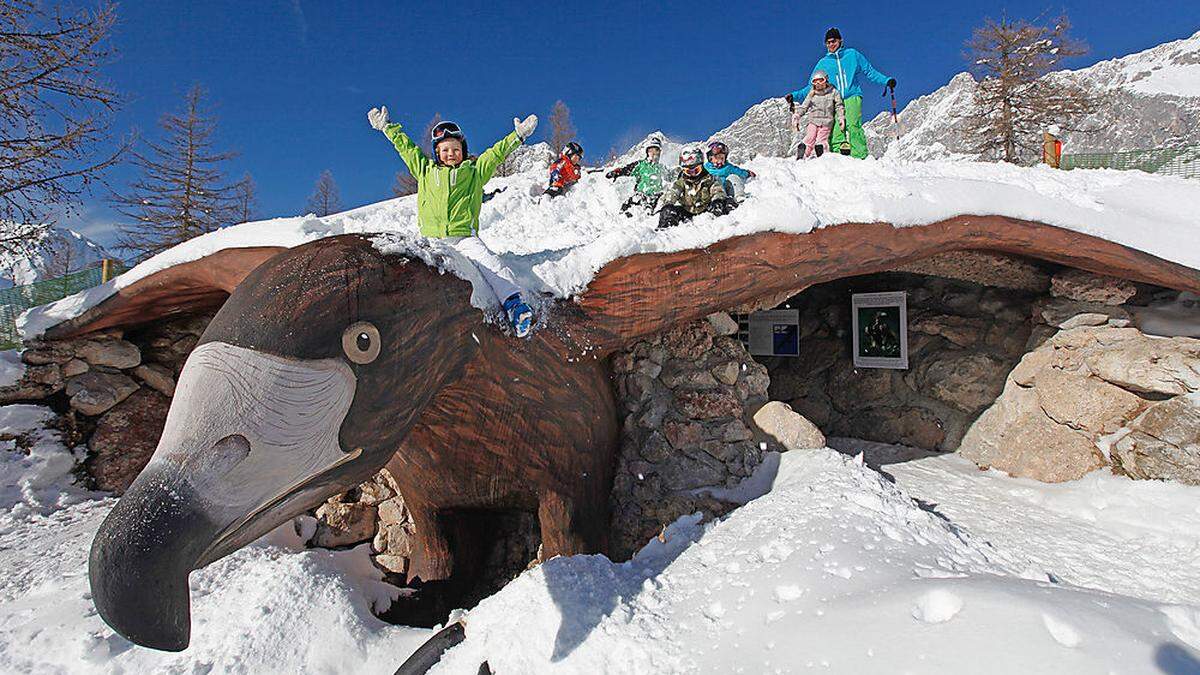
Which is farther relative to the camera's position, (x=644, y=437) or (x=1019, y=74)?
(x=1019, y=74)

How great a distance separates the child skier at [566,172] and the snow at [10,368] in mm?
5567

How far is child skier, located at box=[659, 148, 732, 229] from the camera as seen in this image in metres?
3.39

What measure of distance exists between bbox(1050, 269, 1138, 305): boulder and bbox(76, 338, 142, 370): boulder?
26.7 feet

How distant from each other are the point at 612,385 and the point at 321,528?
7.73 feet

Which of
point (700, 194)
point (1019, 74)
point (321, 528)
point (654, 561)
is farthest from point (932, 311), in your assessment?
point (1019, 74)

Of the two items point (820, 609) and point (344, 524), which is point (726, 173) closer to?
point (820, 609)

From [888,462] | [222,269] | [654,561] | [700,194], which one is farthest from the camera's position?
[888,462]

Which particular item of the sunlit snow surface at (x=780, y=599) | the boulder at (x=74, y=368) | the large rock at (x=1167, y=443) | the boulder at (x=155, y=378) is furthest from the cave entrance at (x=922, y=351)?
the boulder at (x=74, y=368)

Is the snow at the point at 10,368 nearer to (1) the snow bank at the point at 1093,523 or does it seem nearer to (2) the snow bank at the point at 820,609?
(2) the snow bank at the point at 820,609

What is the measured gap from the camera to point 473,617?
7.16ft

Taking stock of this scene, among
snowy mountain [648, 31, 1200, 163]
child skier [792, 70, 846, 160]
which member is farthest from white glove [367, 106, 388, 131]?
snowy mountain [648, 31, 1200, 163]

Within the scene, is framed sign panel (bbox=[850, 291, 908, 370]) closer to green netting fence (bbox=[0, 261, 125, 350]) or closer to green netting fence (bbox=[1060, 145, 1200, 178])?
green netting fence (bbox=[1060, 145, 1200, 178])

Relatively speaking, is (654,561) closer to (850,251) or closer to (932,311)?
(850,251)

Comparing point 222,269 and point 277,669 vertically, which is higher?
point 222,269
